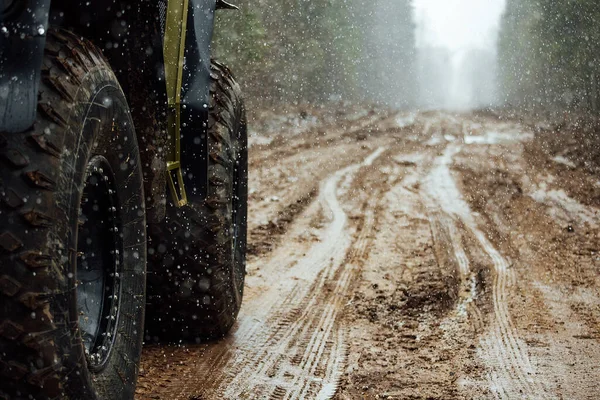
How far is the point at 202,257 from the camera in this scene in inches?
134

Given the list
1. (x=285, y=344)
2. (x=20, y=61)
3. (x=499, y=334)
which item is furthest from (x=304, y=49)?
(x=20, y=61)

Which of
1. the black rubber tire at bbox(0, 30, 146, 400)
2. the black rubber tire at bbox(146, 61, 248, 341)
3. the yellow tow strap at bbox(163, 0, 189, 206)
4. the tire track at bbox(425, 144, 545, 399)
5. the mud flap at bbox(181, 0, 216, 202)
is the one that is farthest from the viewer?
the black rubber tire at bbox(146, 61, 248, 341)

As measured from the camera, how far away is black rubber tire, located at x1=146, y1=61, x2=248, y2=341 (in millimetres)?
3357

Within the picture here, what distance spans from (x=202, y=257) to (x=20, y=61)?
76.7 inches

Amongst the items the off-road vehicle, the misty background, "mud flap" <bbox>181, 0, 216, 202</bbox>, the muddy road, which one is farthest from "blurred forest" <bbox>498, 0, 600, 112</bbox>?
"mud flap" <bbox>181, 0, 216, 202</bbox>

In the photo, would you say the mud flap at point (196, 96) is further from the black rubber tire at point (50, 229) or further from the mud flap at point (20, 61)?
the mud flap at point (20, 61)

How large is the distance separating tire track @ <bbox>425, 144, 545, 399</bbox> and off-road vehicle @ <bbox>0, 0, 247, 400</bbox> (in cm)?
139

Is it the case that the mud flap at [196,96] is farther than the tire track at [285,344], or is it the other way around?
the tire track at [285,344]

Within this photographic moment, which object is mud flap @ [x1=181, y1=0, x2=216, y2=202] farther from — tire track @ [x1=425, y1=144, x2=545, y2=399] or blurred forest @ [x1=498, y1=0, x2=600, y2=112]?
blurred forest @ [x1=498, y1=0, x2=600, y2=112]

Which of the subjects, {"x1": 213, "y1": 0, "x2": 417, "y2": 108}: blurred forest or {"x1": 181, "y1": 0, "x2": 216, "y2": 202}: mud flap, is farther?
{"x1": 213, "y1": 0, "x2": 417, "y2": 108}: blurred forest

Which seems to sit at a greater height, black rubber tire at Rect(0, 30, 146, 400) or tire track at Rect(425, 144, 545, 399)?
black rubber tire at Rect(0, 30, 146, 400)

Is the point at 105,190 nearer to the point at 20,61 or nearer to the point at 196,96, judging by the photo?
the point at 20,61

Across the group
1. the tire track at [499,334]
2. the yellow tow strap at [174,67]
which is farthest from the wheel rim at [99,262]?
the tire track at [499,334]

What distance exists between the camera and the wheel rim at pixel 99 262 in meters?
2.02
